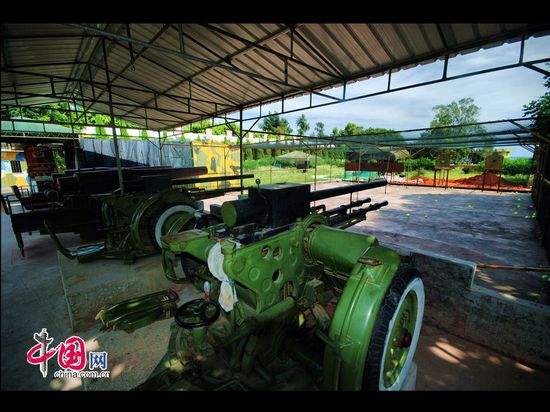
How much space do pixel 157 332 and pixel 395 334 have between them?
3183 mm

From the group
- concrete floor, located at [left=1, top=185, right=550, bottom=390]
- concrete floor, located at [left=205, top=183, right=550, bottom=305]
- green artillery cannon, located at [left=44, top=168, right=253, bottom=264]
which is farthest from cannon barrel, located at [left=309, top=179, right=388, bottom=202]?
green artillery cannon, located at [left=44, top=168, right=253, bottom=264]

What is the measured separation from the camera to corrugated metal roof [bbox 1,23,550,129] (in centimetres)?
439

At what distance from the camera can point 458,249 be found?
22.0 ft

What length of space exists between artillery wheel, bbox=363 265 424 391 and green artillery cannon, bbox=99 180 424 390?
0.01 meters

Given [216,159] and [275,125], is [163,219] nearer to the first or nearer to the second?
[216,159]

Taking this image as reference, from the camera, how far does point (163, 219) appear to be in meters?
4.90

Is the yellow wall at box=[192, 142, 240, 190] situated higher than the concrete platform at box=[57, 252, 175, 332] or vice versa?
the yellow wall at box=[192, 142, 240, 190]

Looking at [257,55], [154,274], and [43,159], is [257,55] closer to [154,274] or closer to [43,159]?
[154,274]

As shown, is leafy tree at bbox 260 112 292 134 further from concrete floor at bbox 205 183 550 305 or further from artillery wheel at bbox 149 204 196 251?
artillery wheel at bbox 149 204 196 251

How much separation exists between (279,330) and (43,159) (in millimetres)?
16291

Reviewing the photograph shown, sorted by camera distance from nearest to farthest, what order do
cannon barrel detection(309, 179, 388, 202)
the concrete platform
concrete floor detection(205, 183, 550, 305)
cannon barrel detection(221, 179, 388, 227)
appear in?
1. cannon barrel detection(221, 179, 388, 227)
2. cannon barrel detection(309, 179, 388, 202)
3. the concrete platform
4. concrete floor detection(205, 183, 550, 305)

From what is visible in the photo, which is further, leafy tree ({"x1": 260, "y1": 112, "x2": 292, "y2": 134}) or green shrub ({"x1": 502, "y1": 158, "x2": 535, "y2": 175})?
leafy tree ({"x1": 260, "y1": 112, "x2": 292, "y2": 134})

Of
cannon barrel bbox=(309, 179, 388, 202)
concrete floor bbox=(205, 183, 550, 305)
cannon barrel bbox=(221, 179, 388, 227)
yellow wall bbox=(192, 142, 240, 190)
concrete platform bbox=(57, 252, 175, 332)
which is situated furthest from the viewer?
Result: yellow wall bbox=(192, 142, 240, 190)
